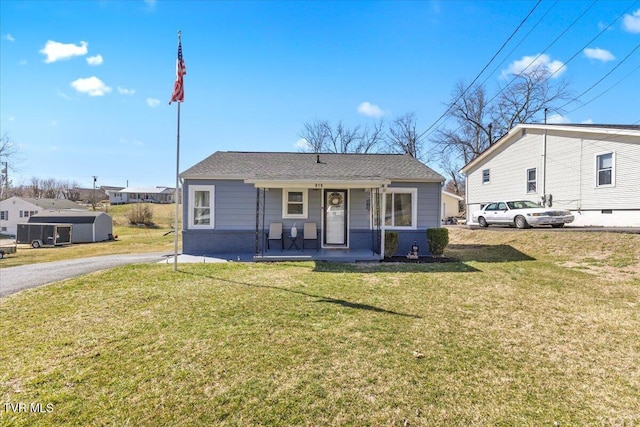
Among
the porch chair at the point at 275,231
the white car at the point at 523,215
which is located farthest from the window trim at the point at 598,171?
the porch chair at the point at 275,231

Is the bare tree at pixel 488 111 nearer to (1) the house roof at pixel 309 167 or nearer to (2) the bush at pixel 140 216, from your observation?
(1) the house roof at pixel 309 167

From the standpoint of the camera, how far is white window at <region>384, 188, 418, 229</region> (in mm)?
11219

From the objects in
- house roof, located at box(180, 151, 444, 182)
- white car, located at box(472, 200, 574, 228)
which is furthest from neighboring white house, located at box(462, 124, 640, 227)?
house roof, located at box(180, 151, 444, 182)

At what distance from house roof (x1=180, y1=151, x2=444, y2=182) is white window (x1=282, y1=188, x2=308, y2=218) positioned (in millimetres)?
581

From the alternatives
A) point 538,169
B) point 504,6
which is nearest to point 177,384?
point 504,6

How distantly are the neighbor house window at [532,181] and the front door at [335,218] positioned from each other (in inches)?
469

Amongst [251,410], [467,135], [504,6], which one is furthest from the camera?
[467,135]

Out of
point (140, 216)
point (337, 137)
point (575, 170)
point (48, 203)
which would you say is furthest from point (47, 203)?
point (575, 170)

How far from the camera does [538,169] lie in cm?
1642

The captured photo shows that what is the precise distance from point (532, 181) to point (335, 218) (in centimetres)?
1238

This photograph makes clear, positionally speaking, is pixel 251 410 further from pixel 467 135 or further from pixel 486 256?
pixel 467 135

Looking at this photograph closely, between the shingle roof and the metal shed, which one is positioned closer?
the metal shed

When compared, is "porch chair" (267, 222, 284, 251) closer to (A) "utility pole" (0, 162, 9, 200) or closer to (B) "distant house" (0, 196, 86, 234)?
(B) "distant house" (0, 196, 86, 234)

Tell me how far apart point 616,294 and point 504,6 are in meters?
9.60
